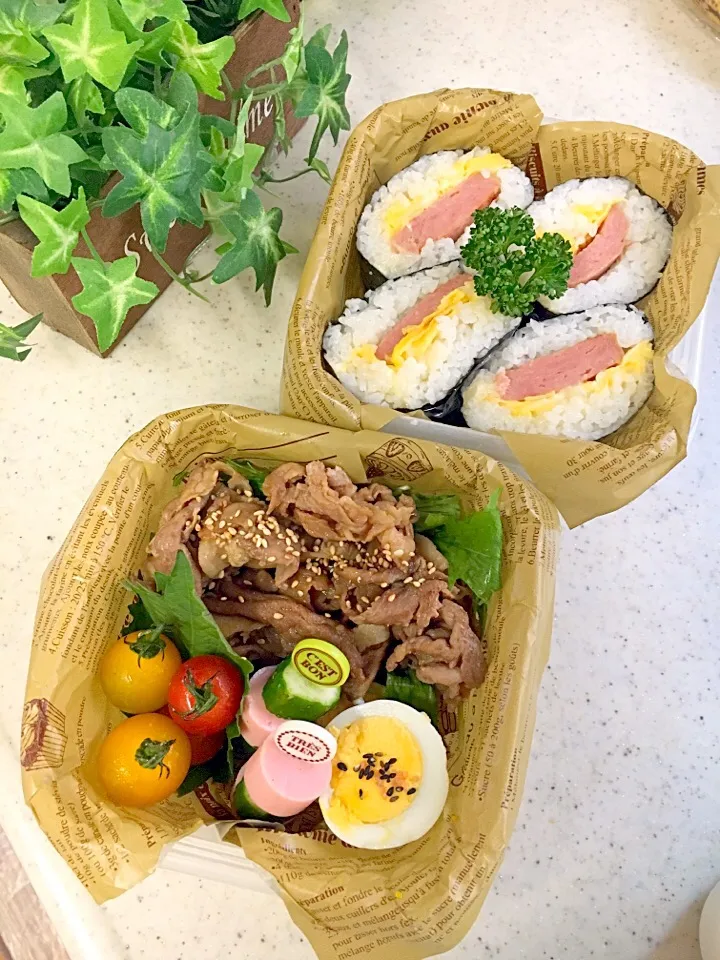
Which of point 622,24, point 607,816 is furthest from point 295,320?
point 622,24

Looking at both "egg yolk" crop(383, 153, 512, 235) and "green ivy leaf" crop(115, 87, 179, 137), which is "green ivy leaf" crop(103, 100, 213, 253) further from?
"egg yolk" crop(383, 153, 512, 235)

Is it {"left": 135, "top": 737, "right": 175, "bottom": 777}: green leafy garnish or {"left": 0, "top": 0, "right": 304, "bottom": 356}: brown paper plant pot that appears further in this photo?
{"left": 0, "top": 0, "right": 304, "bottom": 356}: brown paper plant pot

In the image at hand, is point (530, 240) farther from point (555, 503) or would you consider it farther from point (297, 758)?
point (297, 758)

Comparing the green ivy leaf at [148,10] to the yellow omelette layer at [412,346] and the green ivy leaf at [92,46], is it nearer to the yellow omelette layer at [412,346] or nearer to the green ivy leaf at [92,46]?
the green ivy leaf at [92,46]

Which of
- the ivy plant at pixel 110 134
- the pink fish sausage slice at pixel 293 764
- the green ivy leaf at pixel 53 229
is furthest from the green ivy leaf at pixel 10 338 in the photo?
the pink fish sausage slice at pixel 293 764

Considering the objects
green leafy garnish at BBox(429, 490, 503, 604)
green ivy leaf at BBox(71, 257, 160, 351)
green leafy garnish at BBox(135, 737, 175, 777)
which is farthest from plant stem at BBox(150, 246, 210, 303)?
green leafy garnish at BBox(135, 737, 175, 777)
